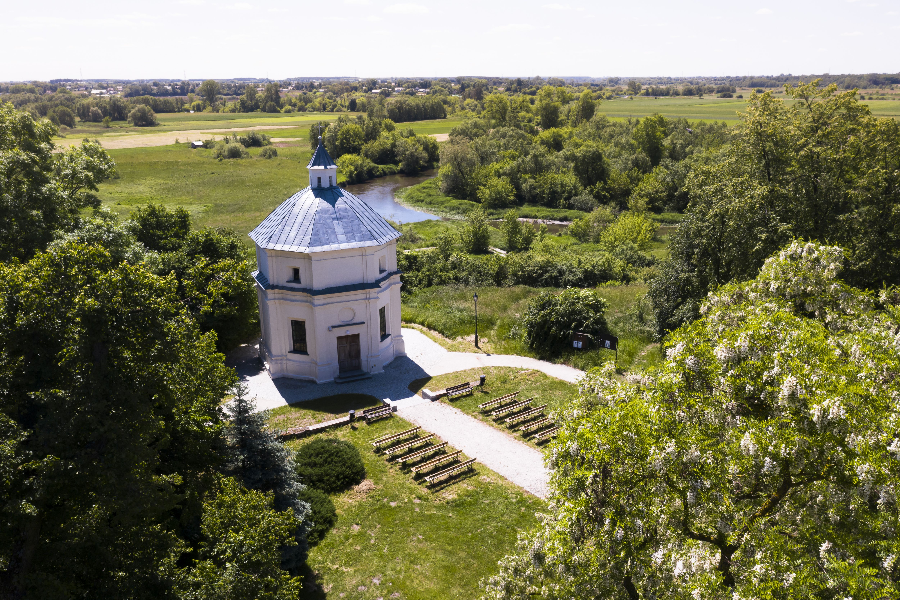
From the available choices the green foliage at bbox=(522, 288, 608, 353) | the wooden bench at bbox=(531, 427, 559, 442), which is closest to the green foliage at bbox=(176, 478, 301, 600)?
the wooden bench at bbox=(531, 427, 559, 442)

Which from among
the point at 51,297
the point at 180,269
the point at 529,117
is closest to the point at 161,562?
the point at 51,297

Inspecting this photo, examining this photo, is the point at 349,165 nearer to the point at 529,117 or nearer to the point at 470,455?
the point at 529,117

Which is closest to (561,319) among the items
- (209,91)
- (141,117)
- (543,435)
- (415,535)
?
(543,435)

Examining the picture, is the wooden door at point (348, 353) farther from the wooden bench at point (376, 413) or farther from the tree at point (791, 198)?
the tree at point (791, 198)

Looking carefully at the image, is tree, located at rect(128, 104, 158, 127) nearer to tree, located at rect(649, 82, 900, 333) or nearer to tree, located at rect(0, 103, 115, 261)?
tree, located at rect(0, 103, 115, 261)

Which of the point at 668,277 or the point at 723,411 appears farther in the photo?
the point at 668,277

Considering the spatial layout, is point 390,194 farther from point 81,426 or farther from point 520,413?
point 81,426
